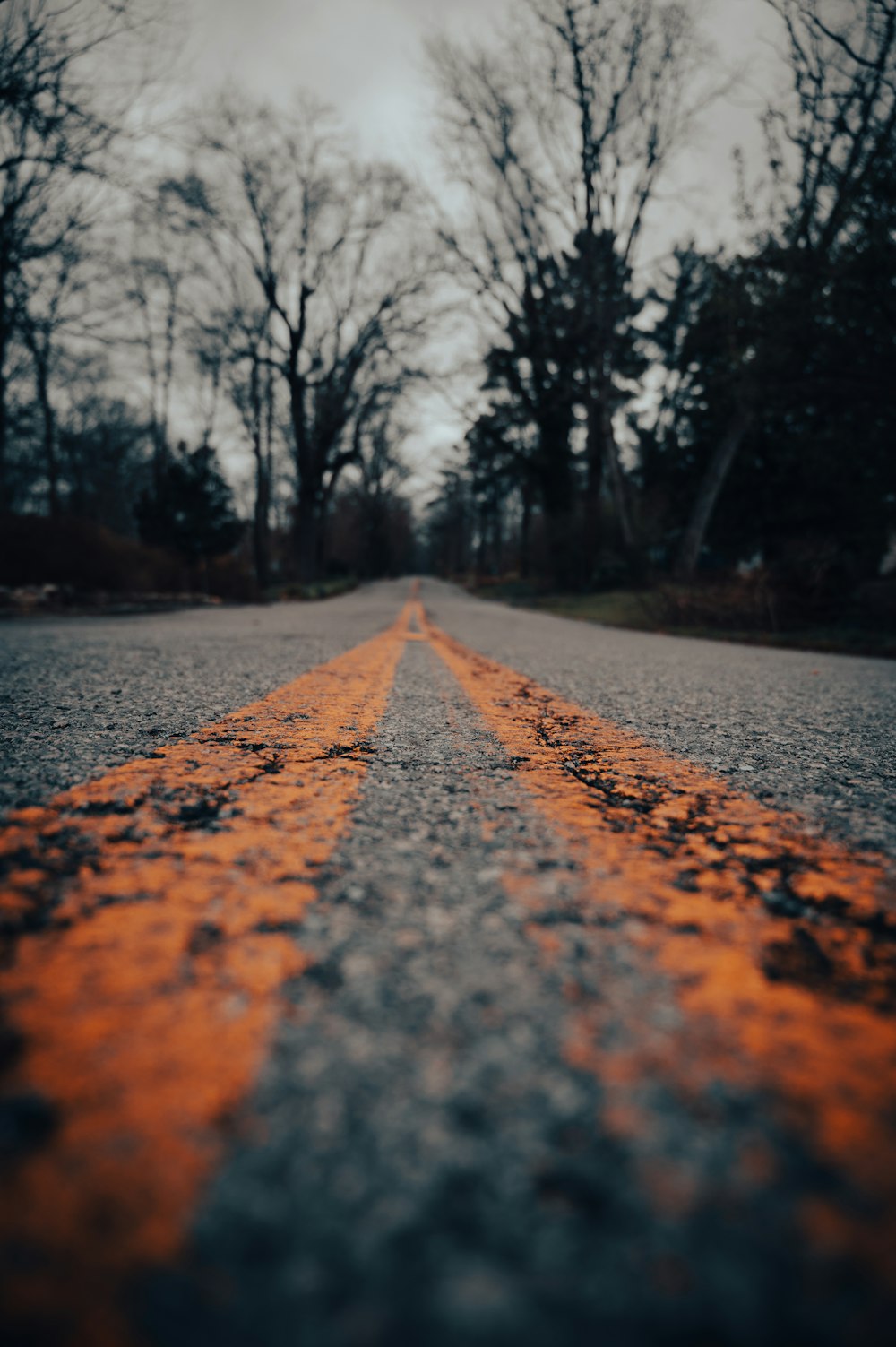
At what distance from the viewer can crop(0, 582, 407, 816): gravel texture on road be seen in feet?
5.60

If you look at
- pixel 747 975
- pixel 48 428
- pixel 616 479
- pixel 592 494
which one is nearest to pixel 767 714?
pixel 747 975

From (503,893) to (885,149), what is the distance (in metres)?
11.2

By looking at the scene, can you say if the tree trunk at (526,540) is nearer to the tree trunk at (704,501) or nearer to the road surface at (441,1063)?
the tree trunk at (704,501)

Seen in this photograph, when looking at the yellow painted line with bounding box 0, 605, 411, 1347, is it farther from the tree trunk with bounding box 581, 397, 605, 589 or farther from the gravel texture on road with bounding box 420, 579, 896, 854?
the tree trunk with bounding box 581, 397, 605, 589

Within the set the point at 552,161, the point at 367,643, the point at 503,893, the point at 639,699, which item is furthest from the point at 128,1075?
the point at 552,161

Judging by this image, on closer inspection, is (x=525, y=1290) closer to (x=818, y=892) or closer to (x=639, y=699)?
(x=818, y=892)

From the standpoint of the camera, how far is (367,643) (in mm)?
6090

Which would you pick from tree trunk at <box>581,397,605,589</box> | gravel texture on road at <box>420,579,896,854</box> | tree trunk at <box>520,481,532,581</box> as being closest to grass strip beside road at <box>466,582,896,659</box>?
gravel texture on road at <box>420,579,896,854</box>

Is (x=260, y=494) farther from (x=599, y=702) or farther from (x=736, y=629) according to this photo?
(x=599, y=702)

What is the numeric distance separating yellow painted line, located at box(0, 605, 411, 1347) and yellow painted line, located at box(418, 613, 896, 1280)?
361 millimetres

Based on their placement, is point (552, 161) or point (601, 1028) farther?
point (552, 161)

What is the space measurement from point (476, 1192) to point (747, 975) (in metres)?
0.46

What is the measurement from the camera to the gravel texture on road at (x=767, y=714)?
1.66 meters

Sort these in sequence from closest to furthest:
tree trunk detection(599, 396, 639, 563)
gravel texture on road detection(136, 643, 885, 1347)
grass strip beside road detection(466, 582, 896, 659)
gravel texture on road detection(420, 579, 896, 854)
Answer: gravel texture on road detection(136, 643, 885, 1347) < gravel texture on road detection(420, 579, 896, 854) < grass strip beside road detection(466, 582, 896, 659) < tree trunk detection(599, 396, 639, 563)
